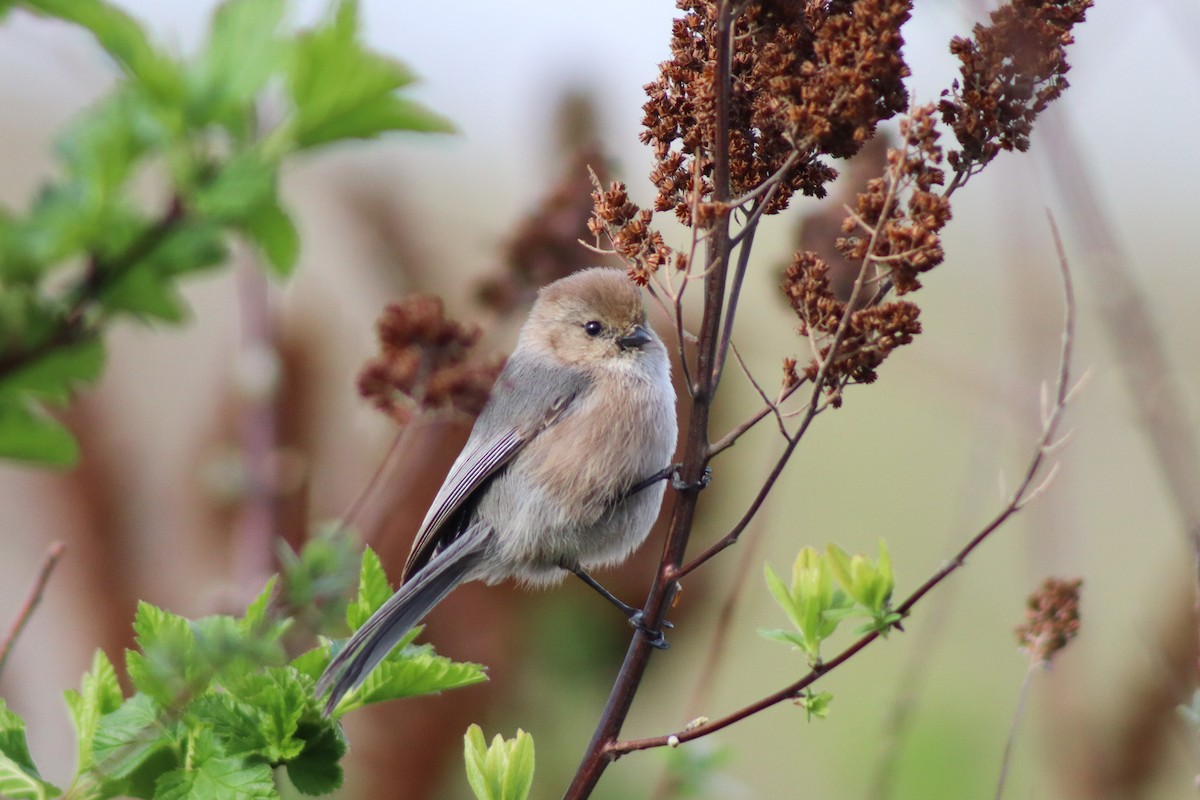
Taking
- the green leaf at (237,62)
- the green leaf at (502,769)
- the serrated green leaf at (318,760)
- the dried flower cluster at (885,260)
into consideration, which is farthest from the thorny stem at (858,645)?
the green leaf at (237,62)

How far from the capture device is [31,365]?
0.76 meters

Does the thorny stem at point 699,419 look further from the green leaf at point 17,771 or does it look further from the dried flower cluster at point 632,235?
the green leaf at point 17,771

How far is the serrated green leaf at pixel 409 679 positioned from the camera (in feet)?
4.75

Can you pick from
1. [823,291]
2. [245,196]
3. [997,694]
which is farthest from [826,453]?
[245,196]

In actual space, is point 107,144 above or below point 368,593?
above

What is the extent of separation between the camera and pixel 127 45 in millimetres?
786

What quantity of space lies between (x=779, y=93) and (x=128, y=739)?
3.93 ft

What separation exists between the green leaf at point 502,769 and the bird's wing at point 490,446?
43.3 inches

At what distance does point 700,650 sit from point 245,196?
3.21 metres

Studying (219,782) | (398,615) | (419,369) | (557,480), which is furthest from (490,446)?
(219,782)

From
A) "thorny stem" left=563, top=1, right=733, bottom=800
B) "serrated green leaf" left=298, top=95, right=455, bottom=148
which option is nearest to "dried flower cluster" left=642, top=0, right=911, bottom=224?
"thorny stem" left=563, top=1, right=733, bottom=800

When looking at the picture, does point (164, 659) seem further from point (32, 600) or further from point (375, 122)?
point (375, 122)

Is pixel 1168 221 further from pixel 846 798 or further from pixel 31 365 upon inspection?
pixel 31 365

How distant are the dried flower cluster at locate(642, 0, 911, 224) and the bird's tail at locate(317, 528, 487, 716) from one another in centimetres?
73
